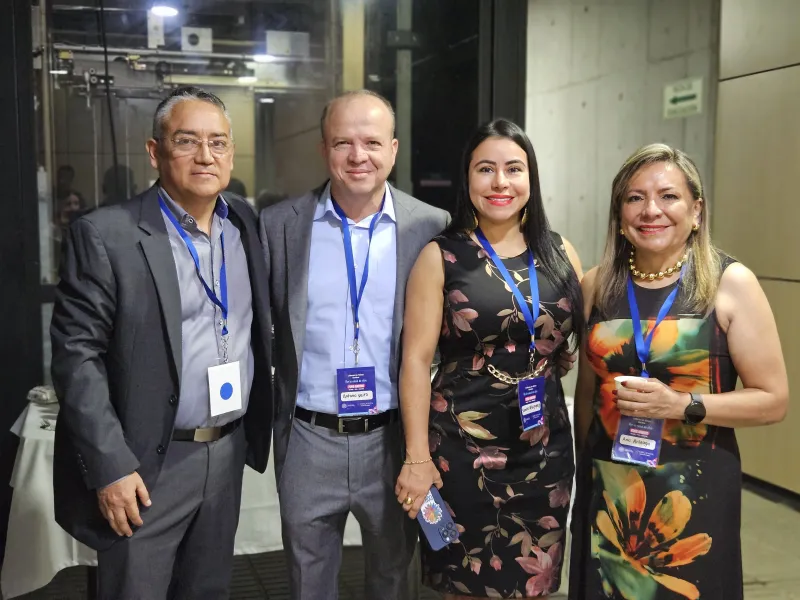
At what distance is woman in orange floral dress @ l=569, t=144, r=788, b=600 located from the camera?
1.87 meters

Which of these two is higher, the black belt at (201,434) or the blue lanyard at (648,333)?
the blue lanyard at (648,333)

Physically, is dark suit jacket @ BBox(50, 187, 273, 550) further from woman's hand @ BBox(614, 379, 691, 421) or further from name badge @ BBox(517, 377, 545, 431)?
woman's hand @ BBox(614, 379, 691, 421)

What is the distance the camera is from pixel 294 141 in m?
3.80

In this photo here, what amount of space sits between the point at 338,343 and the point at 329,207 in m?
0.37

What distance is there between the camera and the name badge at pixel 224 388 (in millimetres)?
1957

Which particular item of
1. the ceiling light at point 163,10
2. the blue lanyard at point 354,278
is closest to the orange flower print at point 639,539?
the blue lanyard at point 354,278

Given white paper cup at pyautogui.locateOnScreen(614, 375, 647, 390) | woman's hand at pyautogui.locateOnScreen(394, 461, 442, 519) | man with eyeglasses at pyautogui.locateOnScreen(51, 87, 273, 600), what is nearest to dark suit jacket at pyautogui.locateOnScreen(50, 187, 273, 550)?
man with eyeglasses at pyautogui.locateOnScreen(51, 87, 273, 600)

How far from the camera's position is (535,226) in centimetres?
213

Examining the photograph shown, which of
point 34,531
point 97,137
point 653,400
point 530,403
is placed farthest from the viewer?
point 97,137

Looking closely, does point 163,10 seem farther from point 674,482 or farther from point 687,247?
point 674,482

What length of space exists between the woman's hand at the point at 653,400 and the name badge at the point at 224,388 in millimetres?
927

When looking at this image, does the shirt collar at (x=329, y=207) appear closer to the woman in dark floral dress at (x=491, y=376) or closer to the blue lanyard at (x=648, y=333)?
the woman in dark floral dress at (x=491, y=376)

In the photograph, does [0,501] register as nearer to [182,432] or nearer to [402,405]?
[182,432]

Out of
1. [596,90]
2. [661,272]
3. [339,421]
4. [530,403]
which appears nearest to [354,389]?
[339,421]
